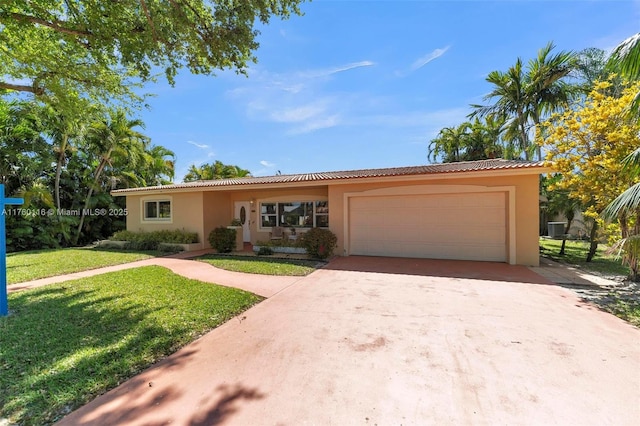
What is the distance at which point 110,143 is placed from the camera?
1625cm

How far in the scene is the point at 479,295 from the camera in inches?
235

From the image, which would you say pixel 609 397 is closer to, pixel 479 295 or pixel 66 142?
pixel 479 295

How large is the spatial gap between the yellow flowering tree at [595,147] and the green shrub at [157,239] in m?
14.3

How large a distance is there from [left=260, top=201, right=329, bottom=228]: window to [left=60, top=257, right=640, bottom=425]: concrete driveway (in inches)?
307

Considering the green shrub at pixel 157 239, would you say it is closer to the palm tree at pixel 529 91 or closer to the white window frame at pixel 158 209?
the white window frame at pixel 158 209

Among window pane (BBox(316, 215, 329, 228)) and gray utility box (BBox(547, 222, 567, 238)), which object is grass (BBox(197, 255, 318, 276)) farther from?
gray utility box (BBox(547, 222, 567, 238))

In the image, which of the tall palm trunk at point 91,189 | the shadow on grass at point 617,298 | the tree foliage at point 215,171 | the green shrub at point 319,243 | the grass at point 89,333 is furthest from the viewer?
the tree foliage at point 215,171

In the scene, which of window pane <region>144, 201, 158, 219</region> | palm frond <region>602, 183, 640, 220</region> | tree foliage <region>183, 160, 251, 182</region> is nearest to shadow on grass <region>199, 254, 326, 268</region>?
window pane <region>144, 201, 158, 219</region>

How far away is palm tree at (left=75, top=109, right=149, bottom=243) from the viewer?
16.1 m

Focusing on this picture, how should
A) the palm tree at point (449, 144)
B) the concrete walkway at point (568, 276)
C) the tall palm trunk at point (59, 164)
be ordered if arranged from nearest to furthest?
the concrete walkway at point (568, 276), the tall palm trunk at point (59, 164), the palm tree at point (449, 144)

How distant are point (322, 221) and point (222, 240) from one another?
177 inches

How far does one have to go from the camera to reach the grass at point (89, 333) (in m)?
2.79

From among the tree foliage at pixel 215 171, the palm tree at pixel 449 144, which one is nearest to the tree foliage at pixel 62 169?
the tree foliage at pixel 215 171

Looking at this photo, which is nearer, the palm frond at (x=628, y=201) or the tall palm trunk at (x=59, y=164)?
the palm frond at (x=628, y=201)
